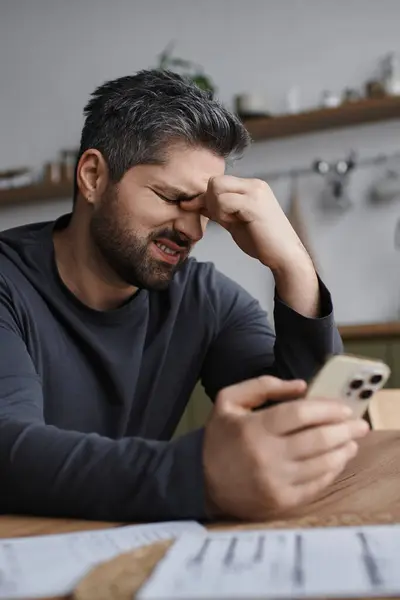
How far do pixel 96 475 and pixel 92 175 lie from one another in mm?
793

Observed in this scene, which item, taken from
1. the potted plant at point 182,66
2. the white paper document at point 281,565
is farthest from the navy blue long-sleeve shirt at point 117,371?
the potted plant at point 182,66

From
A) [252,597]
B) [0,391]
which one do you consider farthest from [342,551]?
[0,391]

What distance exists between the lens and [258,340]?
59.6 inches

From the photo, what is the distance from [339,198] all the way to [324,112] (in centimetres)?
34

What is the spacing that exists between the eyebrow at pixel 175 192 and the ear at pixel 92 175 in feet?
0.47

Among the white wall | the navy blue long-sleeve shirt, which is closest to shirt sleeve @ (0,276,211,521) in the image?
the navy blue long-sleeve shirt

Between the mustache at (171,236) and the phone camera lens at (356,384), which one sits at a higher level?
the phone camera lens at (356,384)

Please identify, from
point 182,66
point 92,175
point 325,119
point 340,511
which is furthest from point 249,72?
point 340,511

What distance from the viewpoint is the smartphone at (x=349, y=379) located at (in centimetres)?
66

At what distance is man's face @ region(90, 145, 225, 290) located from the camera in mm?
1319

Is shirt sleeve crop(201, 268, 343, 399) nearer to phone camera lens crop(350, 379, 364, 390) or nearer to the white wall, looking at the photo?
phone camera lens crop(350, 379, 364, 390)

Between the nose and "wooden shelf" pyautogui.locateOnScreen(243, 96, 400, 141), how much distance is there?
1.74 m

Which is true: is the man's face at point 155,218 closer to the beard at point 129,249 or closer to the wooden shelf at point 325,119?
the beard at point 129,249

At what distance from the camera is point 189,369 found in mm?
1515
